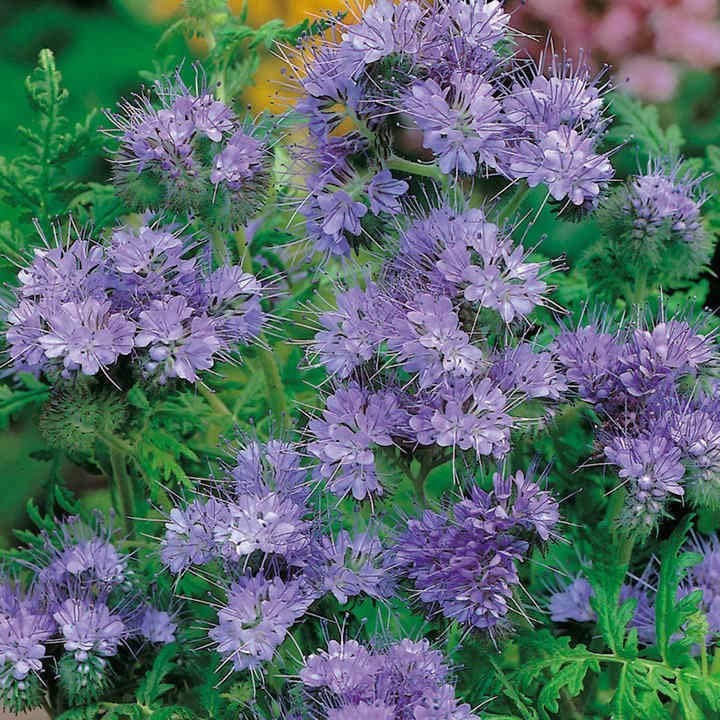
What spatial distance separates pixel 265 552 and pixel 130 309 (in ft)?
1.03

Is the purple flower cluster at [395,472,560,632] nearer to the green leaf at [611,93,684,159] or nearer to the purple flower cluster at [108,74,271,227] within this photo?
the purple flower cluster at [108,74,271,227]

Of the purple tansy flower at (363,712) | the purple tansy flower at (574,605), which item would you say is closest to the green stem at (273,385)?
the purple tansy flower at (574,605)

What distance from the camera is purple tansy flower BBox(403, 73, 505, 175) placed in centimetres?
142

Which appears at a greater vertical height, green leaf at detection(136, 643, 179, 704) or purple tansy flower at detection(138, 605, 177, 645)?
purple tansy flower at detection(138, 605, 177, 645)

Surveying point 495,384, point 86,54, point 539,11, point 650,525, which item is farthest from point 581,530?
point 86,54

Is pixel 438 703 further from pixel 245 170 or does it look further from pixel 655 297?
pixel 655 297

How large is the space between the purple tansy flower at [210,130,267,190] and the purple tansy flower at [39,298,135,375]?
0.66ft

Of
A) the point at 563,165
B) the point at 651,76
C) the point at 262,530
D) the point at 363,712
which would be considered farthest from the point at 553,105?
the point at 651,76

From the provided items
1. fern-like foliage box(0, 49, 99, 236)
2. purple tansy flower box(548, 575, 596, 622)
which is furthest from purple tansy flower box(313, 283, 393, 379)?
fern-like foliage box(0, 49, 99, 236)

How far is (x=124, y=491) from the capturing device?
1.79 meters

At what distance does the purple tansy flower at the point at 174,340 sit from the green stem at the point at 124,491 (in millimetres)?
278

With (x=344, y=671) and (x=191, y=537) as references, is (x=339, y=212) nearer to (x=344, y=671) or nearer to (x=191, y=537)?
(x=191, y=537)

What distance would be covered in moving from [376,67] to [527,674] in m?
0.65

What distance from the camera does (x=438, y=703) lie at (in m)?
1.32
